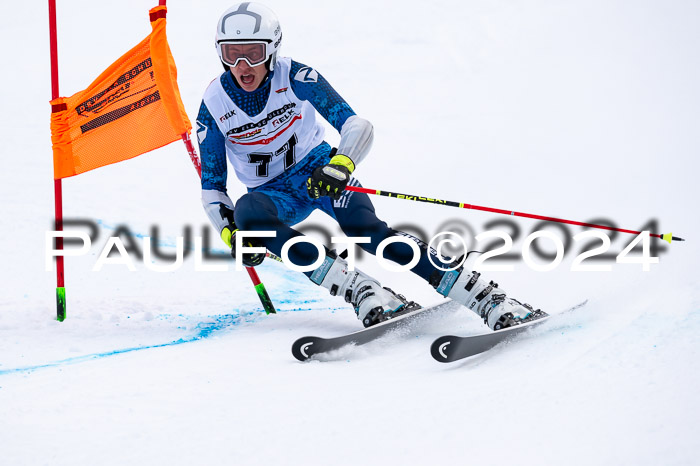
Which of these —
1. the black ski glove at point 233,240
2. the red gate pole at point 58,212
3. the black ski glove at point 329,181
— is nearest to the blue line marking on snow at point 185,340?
the black ski glove at point 233,240

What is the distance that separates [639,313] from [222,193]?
7.52ft

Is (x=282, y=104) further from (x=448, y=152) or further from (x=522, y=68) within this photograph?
(x=522, y=68)

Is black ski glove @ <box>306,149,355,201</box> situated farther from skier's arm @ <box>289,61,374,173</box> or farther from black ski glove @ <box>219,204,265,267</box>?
black ski glove @ <box>219,204,265,267</box>

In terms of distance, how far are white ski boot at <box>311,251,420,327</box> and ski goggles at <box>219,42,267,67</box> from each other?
1.07m

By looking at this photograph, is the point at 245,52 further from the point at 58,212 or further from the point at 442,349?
the point at 442,349

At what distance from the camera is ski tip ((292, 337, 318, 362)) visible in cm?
332

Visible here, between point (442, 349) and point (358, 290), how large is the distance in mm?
707

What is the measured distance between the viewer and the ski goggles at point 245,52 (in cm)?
370

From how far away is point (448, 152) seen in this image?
8938 mm

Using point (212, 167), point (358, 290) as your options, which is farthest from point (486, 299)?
point (212, 167)

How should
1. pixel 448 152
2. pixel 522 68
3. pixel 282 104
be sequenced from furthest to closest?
pixel 522 68
pixel 448 152
pixel 282 104

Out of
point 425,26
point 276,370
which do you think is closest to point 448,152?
point 425,26

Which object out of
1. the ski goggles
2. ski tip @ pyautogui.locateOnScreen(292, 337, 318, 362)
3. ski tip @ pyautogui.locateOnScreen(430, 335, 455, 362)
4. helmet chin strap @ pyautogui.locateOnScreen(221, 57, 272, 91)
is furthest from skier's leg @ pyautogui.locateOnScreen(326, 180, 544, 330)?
the ski goggles

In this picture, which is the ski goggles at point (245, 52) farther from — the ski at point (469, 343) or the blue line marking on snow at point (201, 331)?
the ski at point (469, 343)
